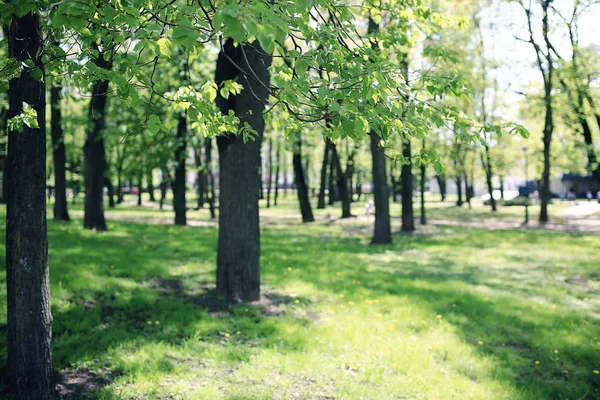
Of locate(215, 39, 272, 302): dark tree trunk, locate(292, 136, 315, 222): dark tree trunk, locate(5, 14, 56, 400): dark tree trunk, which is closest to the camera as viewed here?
locate(5, 14, 56, 400): dark tree trunk

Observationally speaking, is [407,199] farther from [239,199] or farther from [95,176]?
[239,199]

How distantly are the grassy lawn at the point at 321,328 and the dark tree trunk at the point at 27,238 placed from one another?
28.5 inches

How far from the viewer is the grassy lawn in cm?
538

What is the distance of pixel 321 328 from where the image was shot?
7074 millimetres

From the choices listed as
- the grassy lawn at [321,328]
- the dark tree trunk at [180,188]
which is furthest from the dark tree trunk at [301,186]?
the grassy lawn at [321,328]

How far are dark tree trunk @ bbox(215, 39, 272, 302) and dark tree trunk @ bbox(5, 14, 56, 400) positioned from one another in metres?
3.83

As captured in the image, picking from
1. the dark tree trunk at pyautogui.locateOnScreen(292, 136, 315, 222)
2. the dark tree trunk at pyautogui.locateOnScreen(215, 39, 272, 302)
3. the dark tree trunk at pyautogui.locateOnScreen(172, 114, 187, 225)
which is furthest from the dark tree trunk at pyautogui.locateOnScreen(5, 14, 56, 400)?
the dark tree trunk at pyautogui.locateOnScreen(292, 136, 315, 222)

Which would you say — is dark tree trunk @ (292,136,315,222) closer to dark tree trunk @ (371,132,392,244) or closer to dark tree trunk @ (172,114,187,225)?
dark tree trunk @ (172,114,187,225)

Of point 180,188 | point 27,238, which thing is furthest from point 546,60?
point 27,238

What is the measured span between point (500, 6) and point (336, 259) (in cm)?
1852

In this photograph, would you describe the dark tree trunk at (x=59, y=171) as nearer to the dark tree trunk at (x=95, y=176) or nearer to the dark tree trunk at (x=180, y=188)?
the dark tree trunk at (x=95, y=176)

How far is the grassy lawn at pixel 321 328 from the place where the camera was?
212 inches

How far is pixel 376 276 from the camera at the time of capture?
35.9ft

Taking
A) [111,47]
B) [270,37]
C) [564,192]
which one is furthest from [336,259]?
[564,192]
